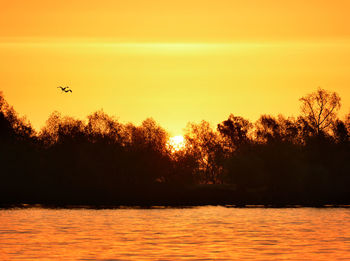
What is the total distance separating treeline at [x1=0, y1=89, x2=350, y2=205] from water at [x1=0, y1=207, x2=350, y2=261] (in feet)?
116

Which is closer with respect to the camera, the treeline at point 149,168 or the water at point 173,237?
the water at point 173,237

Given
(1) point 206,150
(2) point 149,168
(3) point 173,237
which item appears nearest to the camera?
(3) point 173,237

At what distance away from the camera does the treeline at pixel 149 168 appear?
13712 cm

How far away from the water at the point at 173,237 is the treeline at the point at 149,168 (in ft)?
116

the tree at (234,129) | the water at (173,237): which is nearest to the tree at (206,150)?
the tree at (234,129)

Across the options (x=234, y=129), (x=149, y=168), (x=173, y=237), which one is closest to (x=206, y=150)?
(x=234, y=129)

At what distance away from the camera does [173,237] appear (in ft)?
226

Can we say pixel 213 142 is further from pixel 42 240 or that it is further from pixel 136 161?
pixel 42 240

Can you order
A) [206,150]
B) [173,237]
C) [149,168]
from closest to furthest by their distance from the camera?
[173,237] → [149,168] → [206,150]

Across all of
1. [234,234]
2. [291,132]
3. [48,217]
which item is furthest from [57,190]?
[234,234]

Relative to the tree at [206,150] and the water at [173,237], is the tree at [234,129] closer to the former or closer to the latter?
the tree at [206,150]

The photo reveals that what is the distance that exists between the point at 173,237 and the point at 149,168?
7985 cm

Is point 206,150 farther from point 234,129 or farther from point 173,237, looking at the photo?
point 173,237

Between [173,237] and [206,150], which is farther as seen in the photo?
[206,150]
